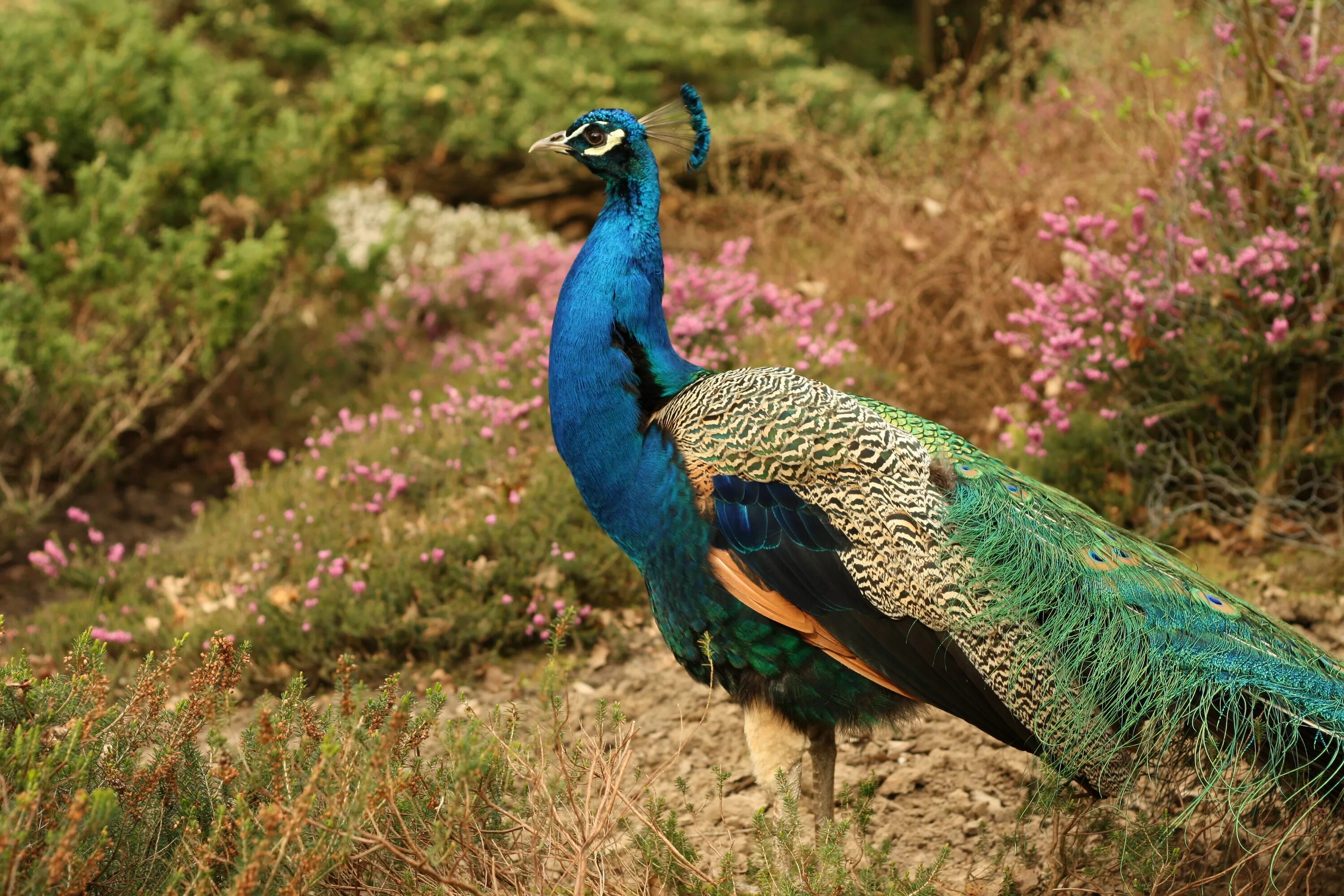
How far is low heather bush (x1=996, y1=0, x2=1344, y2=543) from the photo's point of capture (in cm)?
434

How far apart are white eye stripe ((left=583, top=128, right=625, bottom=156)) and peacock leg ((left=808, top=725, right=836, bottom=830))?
165cm

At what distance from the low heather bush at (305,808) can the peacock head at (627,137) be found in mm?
1489

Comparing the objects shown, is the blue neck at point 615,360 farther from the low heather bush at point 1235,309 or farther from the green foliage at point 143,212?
the green foliage at point 143,212

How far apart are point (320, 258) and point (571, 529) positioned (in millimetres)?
2580

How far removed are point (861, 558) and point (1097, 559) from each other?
0.56 metres

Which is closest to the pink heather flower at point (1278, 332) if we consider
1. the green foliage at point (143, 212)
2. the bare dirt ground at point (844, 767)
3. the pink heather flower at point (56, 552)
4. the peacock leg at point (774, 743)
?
the bare dirt ground at point (844, 767)

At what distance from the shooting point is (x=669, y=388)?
10.3 ft

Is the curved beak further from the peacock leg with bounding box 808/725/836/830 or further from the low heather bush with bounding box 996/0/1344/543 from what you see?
the low heather bush with bounding box 996/0/1344/543

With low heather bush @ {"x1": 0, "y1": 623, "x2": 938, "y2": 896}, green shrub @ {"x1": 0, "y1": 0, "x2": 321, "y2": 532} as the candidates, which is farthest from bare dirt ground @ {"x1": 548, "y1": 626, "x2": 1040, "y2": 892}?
green shrub @ {"x1": 0, "y1": 0, "x2": 321, "y2": 532}

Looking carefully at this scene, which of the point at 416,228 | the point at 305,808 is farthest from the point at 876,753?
the point at 416,228

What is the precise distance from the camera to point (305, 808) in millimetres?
1951

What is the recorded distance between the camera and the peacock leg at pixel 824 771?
3.13 meters

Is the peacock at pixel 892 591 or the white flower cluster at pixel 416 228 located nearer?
the peacock at pixel 892 591

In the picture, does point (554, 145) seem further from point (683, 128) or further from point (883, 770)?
point (883, 770)
